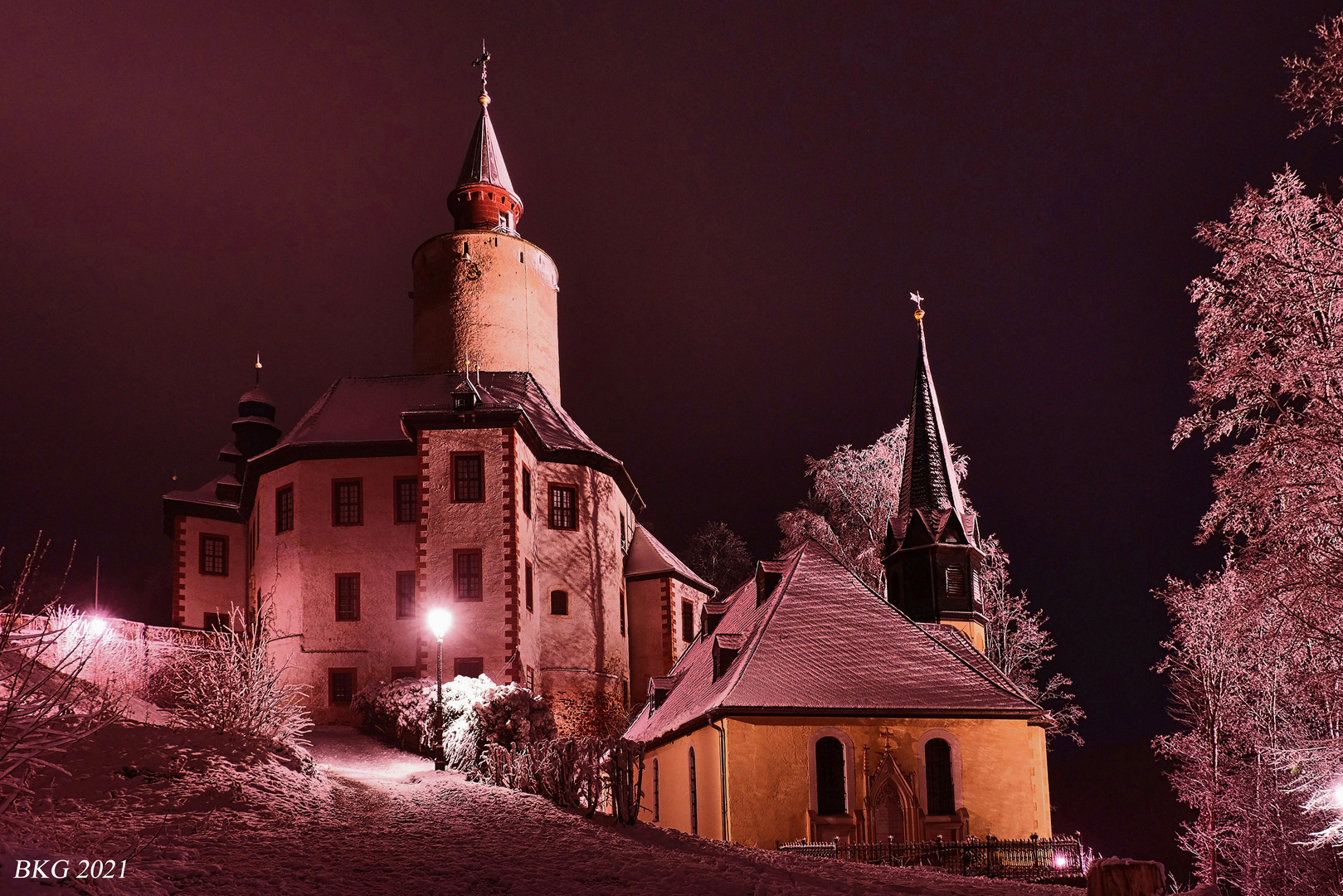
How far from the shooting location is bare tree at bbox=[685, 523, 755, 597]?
6303 centimetres

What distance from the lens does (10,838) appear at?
927cm

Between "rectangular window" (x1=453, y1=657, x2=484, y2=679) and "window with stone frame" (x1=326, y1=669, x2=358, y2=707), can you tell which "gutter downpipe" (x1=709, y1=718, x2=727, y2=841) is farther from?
"window with stone frame" (x1=326, y1=669, x2=358, y2=707)

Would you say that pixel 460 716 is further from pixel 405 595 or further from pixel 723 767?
pixel 405 595

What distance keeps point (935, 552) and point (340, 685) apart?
16.9 m

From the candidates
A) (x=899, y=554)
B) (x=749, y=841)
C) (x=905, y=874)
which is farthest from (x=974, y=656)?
(x=905, y=874)

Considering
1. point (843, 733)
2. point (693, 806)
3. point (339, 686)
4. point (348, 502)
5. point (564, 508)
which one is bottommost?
point (693, 806)

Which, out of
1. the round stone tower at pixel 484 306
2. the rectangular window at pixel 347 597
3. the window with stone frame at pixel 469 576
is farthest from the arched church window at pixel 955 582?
the rectangular window at pixel 347 597

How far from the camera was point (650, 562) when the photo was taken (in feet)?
137

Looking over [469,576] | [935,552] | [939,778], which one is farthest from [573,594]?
[939,778]

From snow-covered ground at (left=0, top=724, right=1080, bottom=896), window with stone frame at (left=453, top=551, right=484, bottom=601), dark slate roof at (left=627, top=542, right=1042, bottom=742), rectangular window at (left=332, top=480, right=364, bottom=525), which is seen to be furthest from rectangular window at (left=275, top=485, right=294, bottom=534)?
snow-covered ground at (left=0, top=724, right=1080, bottom=896)

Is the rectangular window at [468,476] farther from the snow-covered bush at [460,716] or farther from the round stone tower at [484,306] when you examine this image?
the round stone tower at [484,306]

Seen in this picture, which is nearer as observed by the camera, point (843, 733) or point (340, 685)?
point (843, 733)

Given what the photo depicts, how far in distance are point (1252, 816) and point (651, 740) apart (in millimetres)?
14454

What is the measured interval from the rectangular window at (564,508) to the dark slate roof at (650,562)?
4.57 metres
